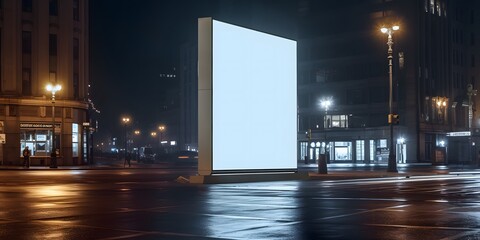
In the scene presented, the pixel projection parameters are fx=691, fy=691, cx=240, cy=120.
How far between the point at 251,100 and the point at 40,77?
127 feet

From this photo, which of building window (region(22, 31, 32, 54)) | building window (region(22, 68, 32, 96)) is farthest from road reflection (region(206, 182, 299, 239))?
building window (region(22, 31, 32, 54))

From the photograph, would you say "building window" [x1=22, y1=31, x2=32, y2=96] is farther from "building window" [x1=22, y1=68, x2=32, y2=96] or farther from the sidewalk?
the sidewalk

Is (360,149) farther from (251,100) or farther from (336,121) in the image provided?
(251,100)

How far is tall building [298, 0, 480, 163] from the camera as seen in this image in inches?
3617

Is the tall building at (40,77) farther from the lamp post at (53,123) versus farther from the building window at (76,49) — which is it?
the lamp post at (53,123)

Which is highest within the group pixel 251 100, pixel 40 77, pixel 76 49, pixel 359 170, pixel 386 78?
pixel 76 49

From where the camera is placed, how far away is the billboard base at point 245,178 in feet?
102

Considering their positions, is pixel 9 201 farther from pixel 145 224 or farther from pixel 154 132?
pixel 154 132

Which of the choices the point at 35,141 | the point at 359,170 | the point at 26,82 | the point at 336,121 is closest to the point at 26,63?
the point at 26,82

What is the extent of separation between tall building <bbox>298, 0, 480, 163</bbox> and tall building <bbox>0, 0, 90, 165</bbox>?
33119mm

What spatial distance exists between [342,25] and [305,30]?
7076 mm

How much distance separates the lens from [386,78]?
94.1m

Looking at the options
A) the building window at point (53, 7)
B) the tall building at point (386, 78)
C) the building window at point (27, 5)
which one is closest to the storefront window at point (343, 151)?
the tall building at point (386, 78)

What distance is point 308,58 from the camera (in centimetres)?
10419
